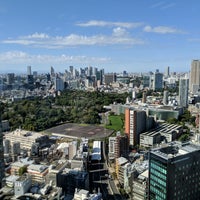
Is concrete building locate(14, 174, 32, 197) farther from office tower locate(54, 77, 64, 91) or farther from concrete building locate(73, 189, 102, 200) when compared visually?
office tower locate(54, 77, 64, 91)

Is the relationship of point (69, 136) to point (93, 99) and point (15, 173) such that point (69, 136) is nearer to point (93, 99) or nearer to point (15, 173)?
point (15, 173)

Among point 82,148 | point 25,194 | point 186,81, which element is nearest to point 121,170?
point 82,148

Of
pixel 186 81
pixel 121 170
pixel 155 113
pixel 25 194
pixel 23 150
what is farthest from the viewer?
pixel 186 81

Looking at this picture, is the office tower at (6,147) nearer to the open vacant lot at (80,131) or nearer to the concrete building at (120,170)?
the open vacant lot at (80,131)

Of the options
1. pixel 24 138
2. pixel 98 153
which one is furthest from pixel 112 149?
pixel 24 138

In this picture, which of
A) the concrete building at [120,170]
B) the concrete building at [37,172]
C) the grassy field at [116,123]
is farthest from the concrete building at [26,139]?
the grassy field at [116,123]

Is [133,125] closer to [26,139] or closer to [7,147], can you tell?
[26,139]
